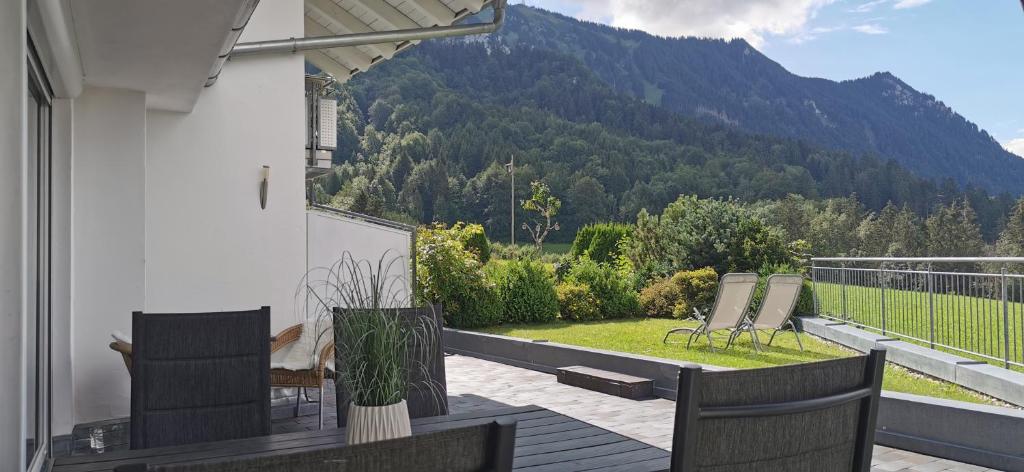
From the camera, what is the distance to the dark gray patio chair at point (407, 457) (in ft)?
3.41

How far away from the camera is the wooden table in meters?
2.15

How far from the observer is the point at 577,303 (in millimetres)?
11453

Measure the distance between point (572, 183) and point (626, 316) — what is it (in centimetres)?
3051

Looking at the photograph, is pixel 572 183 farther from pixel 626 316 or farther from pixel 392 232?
pixel 392 232

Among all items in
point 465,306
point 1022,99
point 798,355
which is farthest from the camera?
point 1022,99

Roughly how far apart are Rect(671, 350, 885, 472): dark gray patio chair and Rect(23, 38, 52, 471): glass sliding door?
304cm

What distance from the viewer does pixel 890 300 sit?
8.19 m

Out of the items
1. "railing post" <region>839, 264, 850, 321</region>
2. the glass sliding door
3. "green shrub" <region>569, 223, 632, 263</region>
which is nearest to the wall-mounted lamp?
the glass sliding door

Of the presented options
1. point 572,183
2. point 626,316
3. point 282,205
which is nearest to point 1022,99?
point 572,183

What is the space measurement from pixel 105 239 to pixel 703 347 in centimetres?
561

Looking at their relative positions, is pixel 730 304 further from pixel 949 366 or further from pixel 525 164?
pixel 525 164

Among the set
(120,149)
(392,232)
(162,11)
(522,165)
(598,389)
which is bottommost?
(598,389)

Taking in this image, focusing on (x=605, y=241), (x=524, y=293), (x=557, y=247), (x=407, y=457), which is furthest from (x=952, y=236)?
(x=407, y=457)

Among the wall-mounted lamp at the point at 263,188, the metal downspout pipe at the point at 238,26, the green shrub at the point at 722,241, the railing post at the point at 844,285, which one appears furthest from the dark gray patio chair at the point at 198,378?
the green shrub at the point at 722,241
